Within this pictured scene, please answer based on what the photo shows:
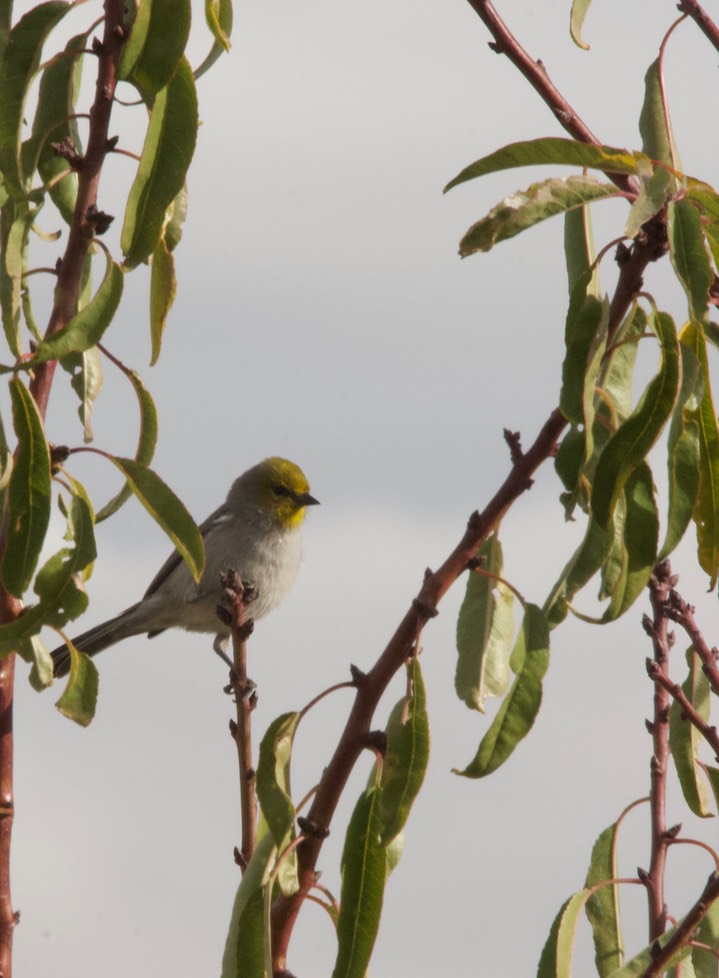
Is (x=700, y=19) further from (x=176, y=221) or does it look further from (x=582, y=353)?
(x=176, y=221)

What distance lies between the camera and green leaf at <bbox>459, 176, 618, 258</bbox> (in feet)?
6.99

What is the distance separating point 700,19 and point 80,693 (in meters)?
2.01

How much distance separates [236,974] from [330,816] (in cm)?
33

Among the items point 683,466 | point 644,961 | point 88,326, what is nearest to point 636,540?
point 683,466

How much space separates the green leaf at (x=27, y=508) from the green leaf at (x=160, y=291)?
36 centimetres

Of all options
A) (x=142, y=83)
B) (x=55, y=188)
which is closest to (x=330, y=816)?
(x=142, y=83)

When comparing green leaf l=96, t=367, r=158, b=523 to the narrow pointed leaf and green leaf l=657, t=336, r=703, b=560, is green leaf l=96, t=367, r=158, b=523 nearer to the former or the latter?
the narrow pointed leaf

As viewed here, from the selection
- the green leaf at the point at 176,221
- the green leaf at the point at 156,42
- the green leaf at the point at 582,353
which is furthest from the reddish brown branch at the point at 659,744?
the green leaf at the point at 156,42

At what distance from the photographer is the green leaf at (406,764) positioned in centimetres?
238

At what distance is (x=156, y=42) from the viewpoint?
8.21ft

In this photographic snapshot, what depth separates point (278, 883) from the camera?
2.48 metres

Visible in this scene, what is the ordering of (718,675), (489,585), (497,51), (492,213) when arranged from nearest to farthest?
(492,213)
(497,51)
(489,585)
(718,675)

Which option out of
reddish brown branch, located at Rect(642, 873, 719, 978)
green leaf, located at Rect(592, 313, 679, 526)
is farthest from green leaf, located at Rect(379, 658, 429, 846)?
reddish brown branch, located at Rect(642, 873, 719, 978)

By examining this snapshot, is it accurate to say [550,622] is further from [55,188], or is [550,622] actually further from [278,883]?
[55,188]
